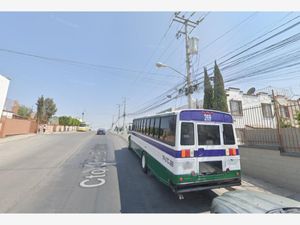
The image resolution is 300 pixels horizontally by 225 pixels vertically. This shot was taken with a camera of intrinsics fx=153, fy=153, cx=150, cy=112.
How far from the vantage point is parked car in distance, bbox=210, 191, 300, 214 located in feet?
Answer: 7.81

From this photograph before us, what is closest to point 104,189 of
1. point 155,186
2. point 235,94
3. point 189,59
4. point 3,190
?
point 155,186

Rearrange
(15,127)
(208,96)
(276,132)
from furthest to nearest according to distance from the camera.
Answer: (15,127), (208,96), (276,132)

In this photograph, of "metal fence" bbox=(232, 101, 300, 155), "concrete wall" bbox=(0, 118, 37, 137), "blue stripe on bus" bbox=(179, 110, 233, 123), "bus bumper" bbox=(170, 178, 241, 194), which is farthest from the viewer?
"concrete wall" bbox=(0, 118, 37, 137)

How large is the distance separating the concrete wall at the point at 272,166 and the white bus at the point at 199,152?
165 cm

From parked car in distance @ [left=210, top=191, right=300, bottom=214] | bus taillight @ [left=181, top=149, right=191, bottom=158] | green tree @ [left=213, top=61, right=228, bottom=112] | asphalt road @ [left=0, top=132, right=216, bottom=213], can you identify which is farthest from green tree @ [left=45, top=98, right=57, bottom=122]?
parked car in distance @ [left=210, top=191, right=300, bottom=214]

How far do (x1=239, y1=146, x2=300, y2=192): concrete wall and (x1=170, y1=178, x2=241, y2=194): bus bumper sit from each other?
66.9 inches

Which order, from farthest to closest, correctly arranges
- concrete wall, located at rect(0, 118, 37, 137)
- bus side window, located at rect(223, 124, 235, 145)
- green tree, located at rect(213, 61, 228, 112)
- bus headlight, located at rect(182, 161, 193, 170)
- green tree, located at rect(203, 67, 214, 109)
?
concrete wall, located at rect(0, 118, 37, 137) < green tree, located at rect(203, 67, 214, 109) < green tree, located at rect(213, 61, 228, 112) < bus side window, located at rect(223, 124, 235, 145) < bus headlight, located at rect(182, 161, 193, 170)

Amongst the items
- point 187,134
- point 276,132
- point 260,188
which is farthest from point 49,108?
point 276,132

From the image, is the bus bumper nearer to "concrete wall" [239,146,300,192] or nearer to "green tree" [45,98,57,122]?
"concrete wall" [239,146,300,192]

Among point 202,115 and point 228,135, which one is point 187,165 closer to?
point 202,115

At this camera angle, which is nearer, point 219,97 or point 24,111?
point 219,97

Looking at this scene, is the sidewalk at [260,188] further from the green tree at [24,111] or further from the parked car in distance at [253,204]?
the green tree at [24,111]

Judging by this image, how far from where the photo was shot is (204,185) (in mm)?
4008

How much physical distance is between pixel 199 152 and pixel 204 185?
849 mm
